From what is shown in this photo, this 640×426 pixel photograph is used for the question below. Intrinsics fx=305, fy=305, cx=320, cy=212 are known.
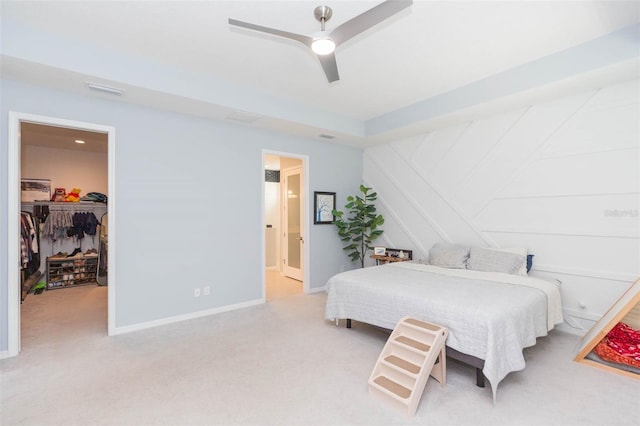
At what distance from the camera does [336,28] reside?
2.04 metres

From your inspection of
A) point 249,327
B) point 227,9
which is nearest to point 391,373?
point 249,327

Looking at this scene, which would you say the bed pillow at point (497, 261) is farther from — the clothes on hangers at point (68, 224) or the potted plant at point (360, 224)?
the clothes on hangers at point (68, 224)

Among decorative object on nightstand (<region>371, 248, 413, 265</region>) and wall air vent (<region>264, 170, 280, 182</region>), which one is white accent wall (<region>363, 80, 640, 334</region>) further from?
wall air vent (<region>264, 170, 280, 182</region>)

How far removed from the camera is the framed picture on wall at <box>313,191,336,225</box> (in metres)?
5.17

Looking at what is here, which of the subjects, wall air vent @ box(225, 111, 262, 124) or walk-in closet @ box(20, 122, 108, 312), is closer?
wall air vent @ box(225, 111, 262, 124)

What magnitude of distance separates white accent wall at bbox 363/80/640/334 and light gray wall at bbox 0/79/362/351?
2.54 meters

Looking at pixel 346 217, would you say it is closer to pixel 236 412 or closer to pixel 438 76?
pixel 438 76

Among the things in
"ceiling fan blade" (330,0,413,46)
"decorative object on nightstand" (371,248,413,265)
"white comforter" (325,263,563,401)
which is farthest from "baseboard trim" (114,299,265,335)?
"ceiling fan blade" (330,0,413,46)

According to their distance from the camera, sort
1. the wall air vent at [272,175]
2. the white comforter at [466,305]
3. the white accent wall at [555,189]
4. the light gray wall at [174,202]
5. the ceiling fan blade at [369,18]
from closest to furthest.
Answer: the ceiling fan blade at [369,18] → the white comforter at [466,305] → the white accent wall at [555,189] → the light gray wall at [174,202] → the wall air vent at [272,175]

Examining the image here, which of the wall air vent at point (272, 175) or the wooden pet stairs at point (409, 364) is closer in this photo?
the wooden pet stairs at point (409, 364)

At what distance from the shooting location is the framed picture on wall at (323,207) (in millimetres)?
5172

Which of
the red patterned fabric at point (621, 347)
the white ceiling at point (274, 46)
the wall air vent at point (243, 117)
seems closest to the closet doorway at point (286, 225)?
the wall air vent at point (243, 117)

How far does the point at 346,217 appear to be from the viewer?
5574 mm

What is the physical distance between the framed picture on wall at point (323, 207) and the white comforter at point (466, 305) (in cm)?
170
